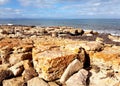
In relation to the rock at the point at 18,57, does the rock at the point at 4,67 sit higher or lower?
lower

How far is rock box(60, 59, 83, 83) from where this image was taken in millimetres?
9266

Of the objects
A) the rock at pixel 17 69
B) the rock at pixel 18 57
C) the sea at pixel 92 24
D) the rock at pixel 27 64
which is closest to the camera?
the rock at pixel 17 69

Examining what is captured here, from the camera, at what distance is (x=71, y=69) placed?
941 cm

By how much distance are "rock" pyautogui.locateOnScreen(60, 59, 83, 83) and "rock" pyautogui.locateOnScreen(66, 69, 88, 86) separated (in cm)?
26

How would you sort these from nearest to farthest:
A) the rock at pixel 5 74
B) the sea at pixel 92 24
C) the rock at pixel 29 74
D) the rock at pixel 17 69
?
A: the rock at pixel 29 74 → the rock at pixel 5 74 → the rock at pixel 17 69 → the sea at pixel 92 24

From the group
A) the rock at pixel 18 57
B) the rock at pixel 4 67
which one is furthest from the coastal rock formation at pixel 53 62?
the rock at pixel 4 67

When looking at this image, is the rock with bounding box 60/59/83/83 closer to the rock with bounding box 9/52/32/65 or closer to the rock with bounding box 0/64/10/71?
the rock with bounding box 9/52/32/65

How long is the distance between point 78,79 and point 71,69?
0.71 meters

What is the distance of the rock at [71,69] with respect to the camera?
927 cm

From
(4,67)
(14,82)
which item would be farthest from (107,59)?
(4,67)

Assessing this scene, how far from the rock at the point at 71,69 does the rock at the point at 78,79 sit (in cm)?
26

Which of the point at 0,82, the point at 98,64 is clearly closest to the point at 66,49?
the point at 98,64

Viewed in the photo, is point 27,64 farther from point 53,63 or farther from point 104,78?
point 104,78

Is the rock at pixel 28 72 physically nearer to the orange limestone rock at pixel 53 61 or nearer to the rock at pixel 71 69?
the orange limestone rock at pixel 53 61
